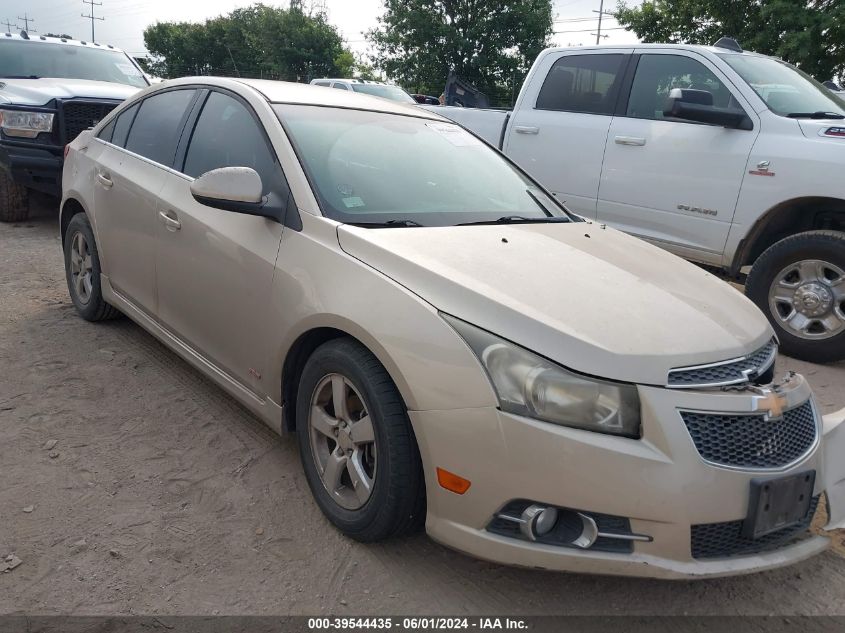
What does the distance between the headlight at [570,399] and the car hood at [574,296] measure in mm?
42

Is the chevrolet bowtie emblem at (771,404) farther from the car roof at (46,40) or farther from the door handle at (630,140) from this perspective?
the car roof at (46,40)

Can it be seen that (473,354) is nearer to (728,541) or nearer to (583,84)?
(728,541)

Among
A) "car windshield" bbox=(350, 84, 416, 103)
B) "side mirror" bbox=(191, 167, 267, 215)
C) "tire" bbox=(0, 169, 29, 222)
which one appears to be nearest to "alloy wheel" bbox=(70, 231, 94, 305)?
"side mirror" bbox=(191, 167, 267, 215)

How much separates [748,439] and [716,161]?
3.44m

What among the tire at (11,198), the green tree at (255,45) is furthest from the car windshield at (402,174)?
the green tree at (255,45)

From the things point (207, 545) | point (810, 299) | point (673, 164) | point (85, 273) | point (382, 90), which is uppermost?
point (673, 164)

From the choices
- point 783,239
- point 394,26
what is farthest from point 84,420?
point 394,26

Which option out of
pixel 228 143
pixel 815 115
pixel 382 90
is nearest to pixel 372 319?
pixel 228 143

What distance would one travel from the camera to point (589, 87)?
612 cm

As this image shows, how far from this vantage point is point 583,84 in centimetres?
616

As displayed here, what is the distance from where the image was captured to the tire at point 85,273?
4633mm

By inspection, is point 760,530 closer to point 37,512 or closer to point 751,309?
point 751,309

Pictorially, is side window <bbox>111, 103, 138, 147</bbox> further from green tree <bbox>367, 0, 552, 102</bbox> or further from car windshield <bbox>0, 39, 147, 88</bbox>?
green tree <bbox>367, 0, 552, 102</bbox>

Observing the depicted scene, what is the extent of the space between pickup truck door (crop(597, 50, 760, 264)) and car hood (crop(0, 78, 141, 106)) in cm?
516
